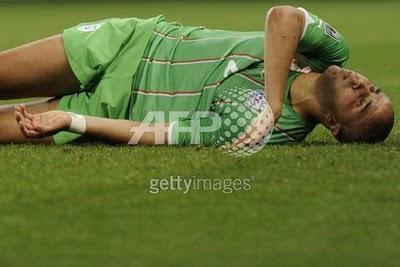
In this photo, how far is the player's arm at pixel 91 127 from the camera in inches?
193

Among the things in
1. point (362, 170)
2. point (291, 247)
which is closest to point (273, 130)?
point (362, 170)

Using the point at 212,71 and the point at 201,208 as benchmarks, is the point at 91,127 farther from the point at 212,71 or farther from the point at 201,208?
the point at 201,208

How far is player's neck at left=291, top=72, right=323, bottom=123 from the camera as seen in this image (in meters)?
5.20

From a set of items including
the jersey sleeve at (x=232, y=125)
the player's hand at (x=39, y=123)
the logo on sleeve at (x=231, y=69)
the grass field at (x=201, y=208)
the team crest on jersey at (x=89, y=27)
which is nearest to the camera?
the grass field at (x=201, y=208)

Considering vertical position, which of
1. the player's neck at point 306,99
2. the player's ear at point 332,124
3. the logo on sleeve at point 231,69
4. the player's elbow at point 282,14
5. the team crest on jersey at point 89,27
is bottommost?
the player's ear at point 332,124

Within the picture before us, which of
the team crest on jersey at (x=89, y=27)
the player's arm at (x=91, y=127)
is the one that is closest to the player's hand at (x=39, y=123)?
the player's arm at (x=91, y=127)

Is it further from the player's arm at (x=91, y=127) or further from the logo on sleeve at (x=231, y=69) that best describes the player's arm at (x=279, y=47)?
the player's arm at (x=91, y=127)

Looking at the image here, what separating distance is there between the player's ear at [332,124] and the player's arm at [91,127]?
0.63m

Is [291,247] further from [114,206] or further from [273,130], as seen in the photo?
[273,130]

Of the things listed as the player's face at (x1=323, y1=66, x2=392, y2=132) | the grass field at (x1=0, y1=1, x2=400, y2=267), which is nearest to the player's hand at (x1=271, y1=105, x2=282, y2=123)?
the grass field at (x1=0, y1=1, x2=400, y2=267)

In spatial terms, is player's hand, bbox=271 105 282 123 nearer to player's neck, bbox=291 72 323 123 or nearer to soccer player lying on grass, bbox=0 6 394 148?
soccer player lying on grass, bbox=0 6 394 148

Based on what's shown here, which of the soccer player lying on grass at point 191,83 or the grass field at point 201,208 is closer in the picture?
the grass field at point 201,208

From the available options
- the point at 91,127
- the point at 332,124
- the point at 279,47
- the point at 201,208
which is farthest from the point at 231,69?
the point at 201,208

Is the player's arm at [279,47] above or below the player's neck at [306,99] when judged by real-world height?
above
